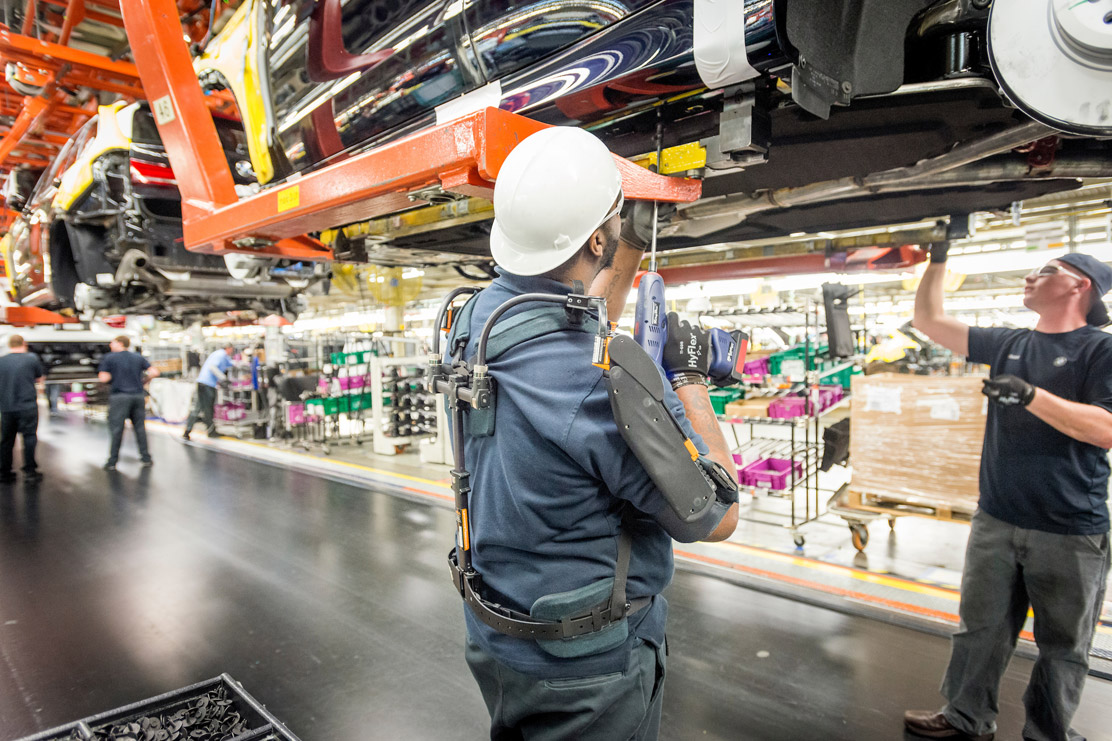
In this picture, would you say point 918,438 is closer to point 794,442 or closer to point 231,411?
point 794,442

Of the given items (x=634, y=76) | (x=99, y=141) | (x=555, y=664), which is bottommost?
(x=555, y=664)

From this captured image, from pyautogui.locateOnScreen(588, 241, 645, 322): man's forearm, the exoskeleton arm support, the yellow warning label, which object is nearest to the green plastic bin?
pyautogui.locateOnScreen(588, 241, 645, 322): man's forearm

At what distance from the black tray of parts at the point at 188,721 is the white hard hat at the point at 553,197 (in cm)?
177

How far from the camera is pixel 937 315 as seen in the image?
2299mm

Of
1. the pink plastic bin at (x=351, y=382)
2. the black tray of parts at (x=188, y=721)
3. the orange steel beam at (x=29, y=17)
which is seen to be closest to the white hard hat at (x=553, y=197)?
the black tray of parts at (x=188, y=721)

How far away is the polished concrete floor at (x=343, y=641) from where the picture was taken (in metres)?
2.36

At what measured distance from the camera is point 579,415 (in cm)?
101

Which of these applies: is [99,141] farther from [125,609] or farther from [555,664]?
[555,664]

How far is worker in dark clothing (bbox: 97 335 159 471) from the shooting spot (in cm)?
736

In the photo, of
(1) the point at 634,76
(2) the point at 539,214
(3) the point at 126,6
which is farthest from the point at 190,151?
(2) the point at 539,214

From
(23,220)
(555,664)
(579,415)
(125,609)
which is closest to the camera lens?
(579,415)

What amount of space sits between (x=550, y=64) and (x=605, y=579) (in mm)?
1609

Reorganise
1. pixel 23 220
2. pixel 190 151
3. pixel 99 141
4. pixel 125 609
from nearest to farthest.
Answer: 1. pixel 190 151
2. pixel 125 609
3. pixel 99 141
4. pixel 23 220

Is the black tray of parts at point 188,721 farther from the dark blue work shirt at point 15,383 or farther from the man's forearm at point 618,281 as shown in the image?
the dark blue work shirt at point 15,383
